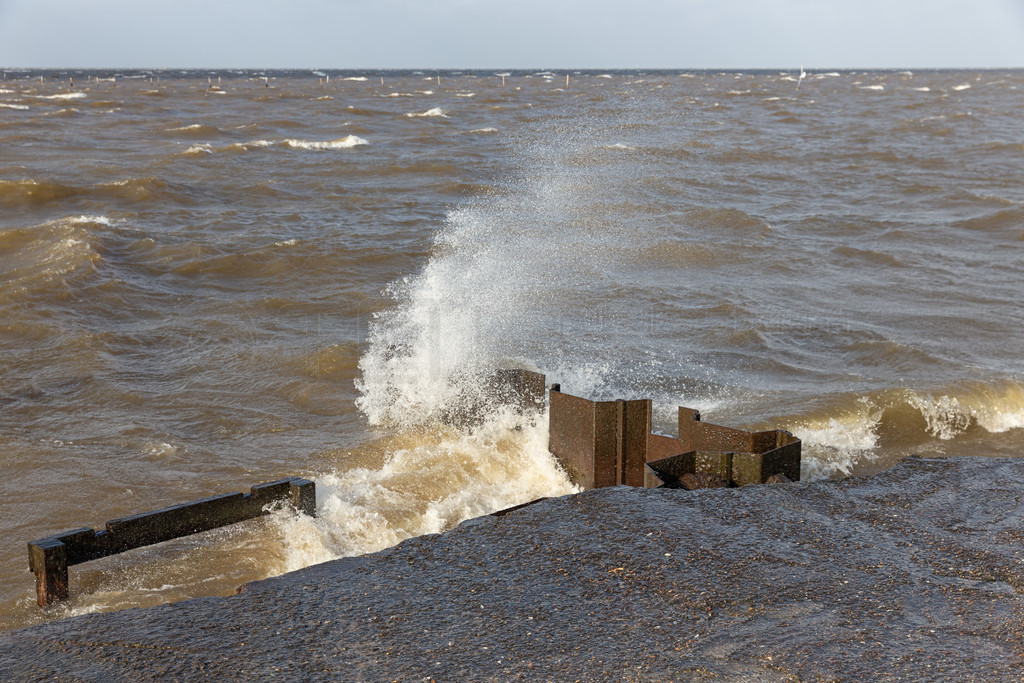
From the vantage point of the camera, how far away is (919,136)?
3428 centimetres

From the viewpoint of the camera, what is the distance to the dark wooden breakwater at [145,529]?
161 inches

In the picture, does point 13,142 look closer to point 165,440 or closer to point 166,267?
point 166,267

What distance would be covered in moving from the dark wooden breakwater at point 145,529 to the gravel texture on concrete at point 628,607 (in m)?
0.59

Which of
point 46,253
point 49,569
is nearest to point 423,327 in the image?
point 49,569

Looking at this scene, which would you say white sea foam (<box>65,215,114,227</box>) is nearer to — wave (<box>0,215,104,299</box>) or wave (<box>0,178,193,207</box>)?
wave (<box>0,215,104,299</box>)

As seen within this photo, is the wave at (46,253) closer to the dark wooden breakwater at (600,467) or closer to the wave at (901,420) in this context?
the dark wooden breakwater at (600,467)

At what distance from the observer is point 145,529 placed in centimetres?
434

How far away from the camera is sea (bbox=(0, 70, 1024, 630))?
19.5 feet

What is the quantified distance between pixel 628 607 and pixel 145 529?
89.5 inches

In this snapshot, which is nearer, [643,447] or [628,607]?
[628,607]

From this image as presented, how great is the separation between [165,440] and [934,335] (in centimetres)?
755

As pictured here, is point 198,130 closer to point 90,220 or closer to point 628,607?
point 90,220

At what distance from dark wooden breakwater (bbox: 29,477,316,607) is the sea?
0.13m

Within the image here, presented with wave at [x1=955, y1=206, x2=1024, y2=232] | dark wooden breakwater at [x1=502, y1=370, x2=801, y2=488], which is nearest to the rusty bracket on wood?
dark wooden breakwater at [x1=502, y1=370, x2=801, y2=488]
